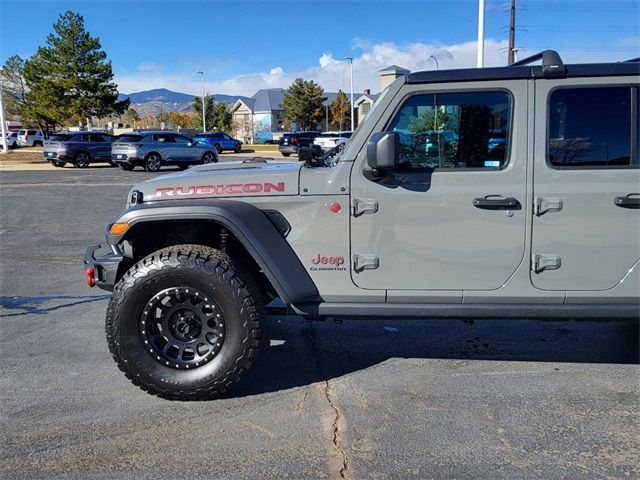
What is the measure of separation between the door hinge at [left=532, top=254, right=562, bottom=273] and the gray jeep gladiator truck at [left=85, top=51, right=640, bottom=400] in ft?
0.04

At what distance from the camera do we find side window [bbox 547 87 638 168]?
11.5 feet

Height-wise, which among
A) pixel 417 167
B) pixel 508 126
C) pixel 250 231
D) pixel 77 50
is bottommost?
pixel 250 231

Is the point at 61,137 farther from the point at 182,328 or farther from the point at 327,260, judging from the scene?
the point at 327,260

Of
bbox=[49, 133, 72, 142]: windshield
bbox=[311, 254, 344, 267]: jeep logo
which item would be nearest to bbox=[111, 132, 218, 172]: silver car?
bbox=[49, 133, 72, 142]: windshield

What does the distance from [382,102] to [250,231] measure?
1182 mm

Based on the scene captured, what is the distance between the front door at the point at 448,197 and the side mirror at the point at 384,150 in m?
0.19

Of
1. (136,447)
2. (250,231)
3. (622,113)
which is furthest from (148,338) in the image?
(622,113)

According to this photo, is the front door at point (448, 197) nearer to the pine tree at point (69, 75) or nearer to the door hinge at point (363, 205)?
the door hinge at point (363, 205)

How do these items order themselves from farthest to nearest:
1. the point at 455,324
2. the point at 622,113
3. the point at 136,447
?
the point at 455,324, the point at 622,113, the point at 136,447

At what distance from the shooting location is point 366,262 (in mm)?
3646

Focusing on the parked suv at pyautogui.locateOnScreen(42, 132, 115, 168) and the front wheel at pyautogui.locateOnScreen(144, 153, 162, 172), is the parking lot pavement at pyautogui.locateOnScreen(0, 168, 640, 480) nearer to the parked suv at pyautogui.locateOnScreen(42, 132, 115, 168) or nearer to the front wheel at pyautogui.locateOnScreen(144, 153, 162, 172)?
the front wheel at pyautogui.locateOnScreen(144, 153, 162, 172)

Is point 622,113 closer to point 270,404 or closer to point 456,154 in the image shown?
point 456,154

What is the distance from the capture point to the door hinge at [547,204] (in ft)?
11.5

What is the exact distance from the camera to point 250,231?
3.53m
